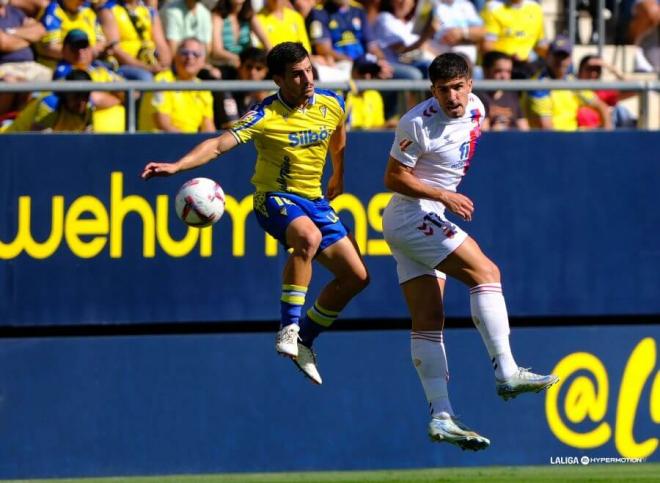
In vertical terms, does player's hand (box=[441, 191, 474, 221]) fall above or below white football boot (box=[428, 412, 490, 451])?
above

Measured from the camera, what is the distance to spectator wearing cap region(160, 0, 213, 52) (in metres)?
13.5

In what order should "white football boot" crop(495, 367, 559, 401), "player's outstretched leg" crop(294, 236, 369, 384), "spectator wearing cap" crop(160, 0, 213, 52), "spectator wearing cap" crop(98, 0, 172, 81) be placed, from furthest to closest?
"spectator wearing cap" crop(160, 0, 213, 52) < "spectator wearing cap" crop(98, 0, 172, 81) < "player's outstretched leg" crop(294, 236, 369, 384) < "white football boot" crop(495, 367, 559, 401)

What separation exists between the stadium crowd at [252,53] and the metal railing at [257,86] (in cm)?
10

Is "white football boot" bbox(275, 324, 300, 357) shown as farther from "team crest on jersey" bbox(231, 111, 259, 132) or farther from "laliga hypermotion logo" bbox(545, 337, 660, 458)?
"laliga hypermotion logo" bbox(545, 337, 660, 458)

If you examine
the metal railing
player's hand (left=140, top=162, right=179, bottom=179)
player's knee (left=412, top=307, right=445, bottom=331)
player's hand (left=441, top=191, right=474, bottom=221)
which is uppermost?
the metal railing

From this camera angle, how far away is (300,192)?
10477mm

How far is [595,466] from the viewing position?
13117mm

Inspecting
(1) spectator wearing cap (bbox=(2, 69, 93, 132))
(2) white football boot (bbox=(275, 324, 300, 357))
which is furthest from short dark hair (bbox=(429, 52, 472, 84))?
(1) spectator wearing cap (bbox=(2, 69, 93, 132))

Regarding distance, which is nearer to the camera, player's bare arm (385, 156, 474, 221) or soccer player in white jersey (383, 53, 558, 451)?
player's bare arm (385, 156, 474, 221)

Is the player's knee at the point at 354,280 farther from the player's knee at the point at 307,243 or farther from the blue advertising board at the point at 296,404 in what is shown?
the blue advertising board at the point at 296,404

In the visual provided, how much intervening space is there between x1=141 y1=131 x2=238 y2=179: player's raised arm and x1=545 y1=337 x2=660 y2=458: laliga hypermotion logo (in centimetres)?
476

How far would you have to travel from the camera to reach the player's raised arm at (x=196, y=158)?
934 cm

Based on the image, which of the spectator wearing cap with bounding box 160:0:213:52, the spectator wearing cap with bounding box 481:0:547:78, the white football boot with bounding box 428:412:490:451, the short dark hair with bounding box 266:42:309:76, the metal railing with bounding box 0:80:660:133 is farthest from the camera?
the spectator wearing cap with bounding box 481:0:547:78

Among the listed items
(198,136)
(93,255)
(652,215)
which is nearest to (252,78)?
(198,136)
